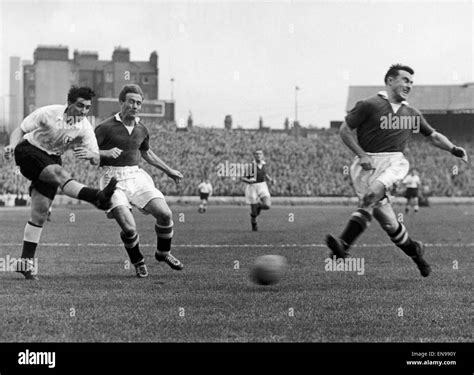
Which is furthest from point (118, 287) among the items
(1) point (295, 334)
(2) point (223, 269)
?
(1) point (295, 334)

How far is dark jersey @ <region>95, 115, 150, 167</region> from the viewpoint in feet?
28.5

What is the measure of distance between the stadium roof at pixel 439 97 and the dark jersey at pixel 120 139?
3205 centimetres

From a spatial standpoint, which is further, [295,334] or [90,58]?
[90,58]

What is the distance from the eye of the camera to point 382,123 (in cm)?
838

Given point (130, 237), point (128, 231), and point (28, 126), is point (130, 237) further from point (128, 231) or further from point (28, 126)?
point (28, 126)

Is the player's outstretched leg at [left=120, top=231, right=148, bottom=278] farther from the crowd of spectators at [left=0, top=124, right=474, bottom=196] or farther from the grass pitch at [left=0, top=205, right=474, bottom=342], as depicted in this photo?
the crowd of spectators at [left=0, top=124, right=474, bottom=196]

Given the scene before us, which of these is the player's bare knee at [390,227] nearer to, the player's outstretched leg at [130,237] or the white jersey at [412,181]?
the player's outstretched leg at [130,237]

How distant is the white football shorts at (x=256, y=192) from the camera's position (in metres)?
18.1

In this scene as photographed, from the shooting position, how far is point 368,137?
847cm

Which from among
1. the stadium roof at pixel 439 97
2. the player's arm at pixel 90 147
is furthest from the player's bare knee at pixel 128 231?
the stadium roof at pixel 439 97

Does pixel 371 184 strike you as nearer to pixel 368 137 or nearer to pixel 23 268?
pixel 368 137

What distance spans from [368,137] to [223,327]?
11.6 feet

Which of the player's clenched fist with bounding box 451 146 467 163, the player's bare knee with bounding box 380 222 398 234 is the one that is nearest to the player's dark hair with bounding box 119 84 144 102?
the player's bare knee with bounding box 380 222 398 234

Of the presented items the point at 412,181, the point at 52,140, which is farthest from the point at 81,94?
Answer: the point at 412,181
